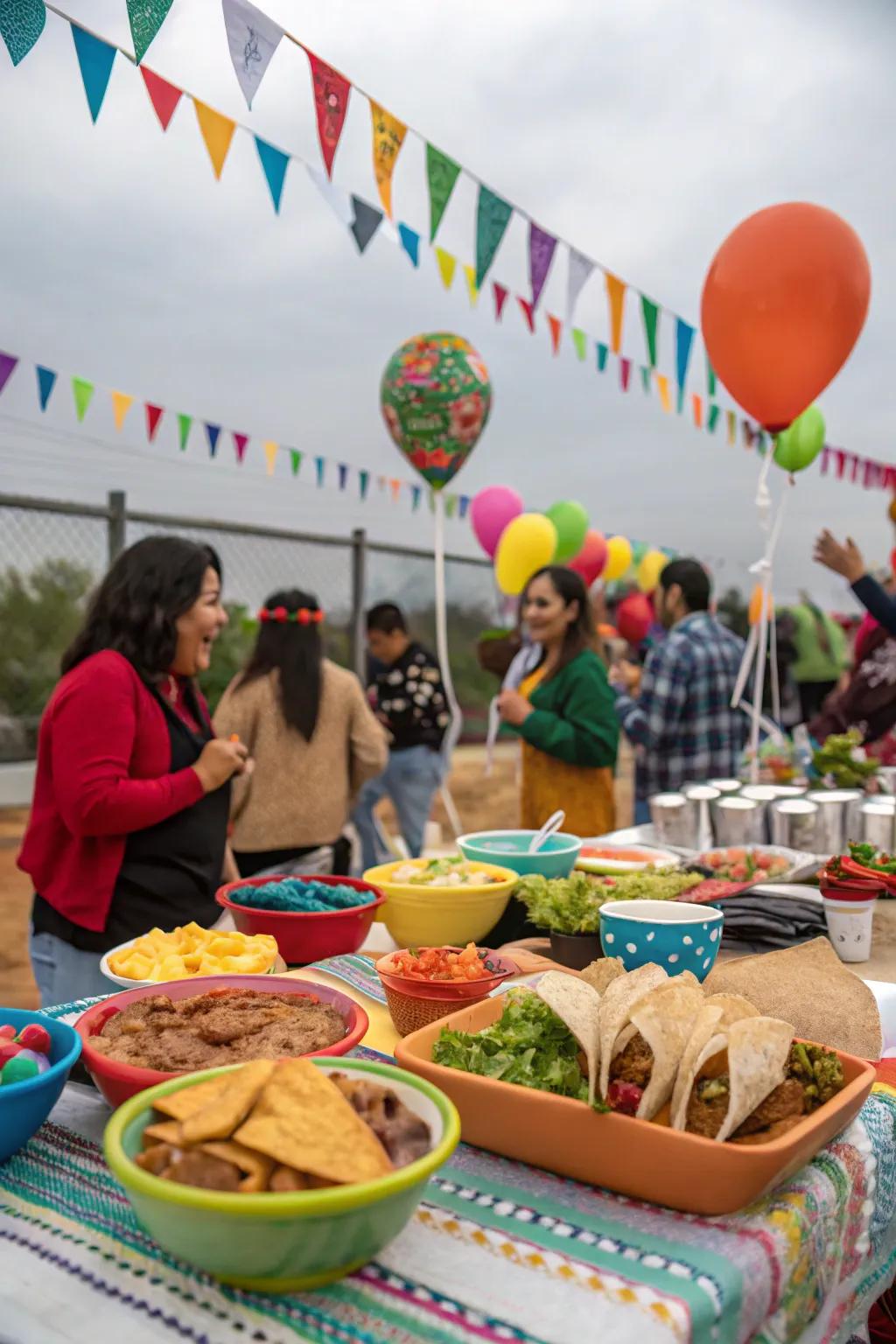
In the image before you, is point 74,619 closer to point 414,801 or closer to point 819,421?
point 414,801

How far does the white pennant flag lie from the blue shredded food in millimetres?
3659

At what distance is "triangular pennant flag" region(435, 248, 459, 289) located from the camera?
4.53 m

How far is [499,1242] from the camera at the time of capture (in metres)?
0.81

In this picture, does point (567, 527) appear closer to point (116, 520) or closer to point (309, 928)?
point (116, 520)

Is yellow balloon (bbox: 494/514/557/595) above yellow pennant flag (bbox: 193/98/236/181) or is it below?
below

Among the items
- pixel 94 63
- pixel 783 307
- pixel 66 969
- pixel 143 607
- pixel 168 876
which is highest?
pixel 94 63

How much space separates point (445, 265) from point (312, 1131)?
177 inches

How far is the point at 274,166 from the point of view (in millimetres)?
3453

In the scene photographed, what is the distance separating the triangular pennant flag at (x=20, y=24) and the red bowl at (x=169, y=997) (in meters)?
2.09

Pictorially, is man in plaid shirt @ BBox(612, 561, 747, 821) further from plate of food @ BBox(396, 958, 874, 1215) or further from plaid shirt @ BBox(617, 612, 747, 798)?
plate of food @ BBox(396, 958, 874, 1215)

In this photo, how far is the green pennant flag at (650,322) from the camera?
486cm

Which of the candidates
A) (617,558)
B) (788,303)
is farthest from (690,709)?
(617,558)

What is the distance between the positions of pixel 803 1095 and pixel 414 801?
5009 mm

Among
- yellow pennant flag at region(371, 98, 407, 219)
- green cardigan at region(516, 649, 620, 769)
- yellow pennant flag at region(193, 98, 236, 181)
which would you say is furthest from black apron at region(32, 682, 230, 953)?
yellow pennant flag at region(371, 98, 407, 219)
